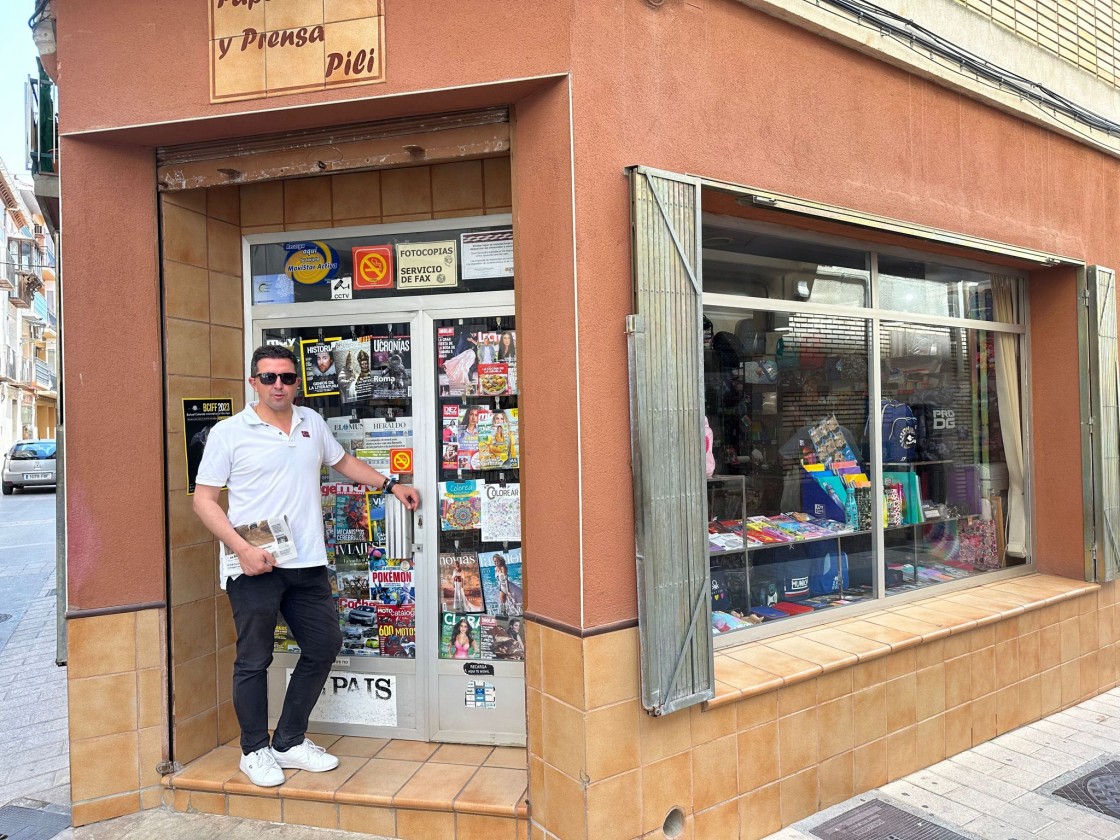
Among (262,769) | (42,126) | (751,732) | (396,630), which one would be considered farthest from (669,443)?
(42,126)

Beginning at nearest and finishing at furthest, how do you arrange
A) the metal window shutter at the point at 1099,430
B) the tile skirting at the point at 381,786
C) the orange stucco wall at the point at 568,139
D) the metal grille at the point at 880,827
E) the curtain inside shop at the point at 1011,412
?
the orange stucco wall at the point at 568,139 < the tile skirting at the point at 381,786 < the metal grille at the point at 880,827 < the metal window shutter at the point at 1099,430 < the curtain inside shop at the point at 1011,412

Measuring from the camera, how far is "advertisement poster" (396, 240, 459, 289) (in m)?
3.93

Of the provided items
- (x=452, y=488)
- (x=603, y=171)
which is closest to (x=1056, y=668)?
(x=452, y=488)

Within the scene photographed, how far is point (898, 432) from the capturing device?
190 inches

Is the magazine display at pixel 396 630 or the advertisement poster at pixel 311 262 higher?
the advertisement poster at pixel 311 262

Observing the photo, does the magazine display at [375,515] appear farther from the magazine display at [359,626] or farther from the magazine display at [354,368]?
the magazine display at [354,368]

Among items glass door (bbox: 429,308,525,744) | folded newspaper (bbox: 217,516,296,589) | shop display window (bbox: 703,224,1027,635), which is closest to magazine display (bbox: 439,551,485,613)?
glass door (bbox: 429,308,525,744)

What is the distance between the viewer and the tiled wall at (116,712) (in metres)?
3.46

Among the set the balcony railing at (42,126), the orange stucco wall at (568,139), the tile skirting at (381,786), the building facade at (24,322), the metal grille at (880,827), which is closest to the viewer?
the orange stucco wall at (568,139)

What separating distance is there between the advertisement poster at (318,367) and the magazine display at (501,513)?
1.02 metres

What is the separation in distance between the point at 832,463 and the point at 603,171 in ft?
8.15

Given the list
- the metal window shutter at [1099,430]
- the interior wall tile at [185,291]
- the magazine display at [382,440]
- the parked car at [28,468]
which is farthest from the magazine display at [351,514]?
the parked car at [28,468]

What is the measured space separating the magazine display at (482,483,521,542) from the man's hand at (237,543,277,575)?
42.1 inches

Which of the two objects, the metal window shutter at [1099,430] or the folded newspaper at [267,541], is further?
the metal window shutter at [1099,430]
